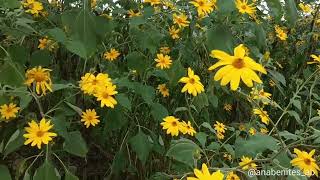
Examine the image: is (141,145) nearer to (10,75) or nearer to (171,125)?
(171,125)

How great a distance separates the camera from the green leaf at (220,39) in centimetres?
92

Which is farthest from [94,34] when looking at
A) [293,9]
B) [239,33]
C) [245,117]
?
[245,117]

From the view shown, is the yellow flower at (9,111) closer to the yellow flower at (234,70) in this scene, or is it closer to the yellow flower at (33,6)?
the yellow flower at (33,6)

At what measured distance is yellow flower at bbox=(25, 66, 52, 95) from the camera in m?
1.32

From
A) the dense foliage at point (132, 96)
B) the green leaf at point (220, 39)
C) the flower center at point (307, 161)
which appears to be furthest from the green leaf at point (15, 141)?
the flower center at point (307, 161)

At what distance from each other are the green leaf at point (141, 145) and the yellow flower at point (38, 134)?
0.36 metres

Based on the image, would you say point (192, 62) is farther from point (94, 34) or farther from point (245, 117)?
point (94, 34)

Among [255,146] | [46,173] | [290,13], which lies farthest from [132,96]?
[290,13]

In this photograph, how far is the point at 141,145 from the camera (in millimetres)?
1521

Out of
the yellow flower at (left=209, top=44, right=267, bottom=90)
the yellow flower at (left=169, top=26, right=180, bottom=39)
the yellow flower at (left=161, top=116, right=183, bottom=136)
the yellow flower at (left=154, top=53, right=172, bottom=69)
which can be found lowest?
the yellow flower at (left=161, top=116, right=183, bottom=136)

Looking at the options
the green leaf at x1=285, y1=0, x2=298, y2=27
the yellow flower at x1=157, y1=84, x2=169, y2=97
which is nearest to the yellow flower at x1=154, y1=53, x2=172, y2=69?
the yellow flower at x1=157, y1=84, x2=169, y2=97

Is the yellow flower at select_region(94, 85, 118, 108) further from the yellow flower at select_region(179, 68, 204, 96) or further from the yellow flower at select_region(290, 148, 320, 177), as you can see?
the yellow flower at select_region(290, 148, 320, 177)

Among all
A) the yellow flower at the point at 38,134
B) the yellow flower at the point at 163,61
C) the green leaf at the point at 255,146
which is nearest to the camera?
the green leaf at the point at 255,146

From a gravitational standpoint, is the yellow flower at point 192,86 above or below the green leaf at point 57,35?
below
